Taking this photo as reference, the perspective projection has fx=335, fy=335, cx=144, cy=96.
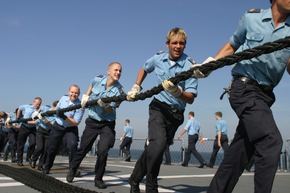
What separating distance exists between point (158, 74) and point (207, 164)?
8405 mm

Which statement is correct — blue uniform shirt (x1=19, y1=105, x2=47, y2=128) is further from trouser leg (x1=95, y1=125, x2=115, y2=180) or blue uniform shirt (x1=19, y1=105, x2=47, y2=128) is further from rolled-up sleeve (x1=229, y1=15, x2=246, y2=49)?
rolled-up sleeve (x1=229, y1=15, x2=246, y2=49)

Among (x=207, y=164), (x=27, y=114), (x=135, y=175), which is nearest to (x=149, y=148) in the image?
(x=135, y=175)

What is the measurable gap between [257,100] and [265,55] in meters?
0.33

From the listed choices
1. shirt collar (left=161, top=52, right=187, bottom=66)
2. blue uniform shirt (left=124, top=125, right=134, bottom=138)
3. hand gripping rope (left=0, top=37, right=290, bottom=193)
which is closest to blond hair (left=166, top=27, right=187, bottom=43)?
shirt collar (left=161, top=52, right=187, bottom=66)

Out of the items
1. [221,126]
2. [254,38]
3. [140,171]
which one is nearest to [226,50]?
[254,38]

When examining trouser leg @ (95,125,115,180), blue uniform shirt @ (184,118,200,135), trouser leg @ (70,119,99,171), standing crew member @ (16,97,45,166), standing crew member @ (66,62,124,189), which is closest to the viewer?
trouser leg @ (95,125,115,180)

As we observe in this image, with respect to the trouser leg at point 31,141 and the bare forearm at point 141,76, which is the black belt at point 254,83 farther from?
the trouser leg at point 31,141

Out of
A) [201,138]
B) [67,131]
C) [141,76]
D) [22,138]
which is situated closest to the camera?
[141,76]

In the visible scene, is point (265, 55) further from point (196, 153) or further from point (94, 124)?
point (196, 153)

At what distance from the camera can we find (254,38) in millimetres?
2471

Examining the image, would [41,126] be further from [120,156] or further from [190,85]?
[120,156]

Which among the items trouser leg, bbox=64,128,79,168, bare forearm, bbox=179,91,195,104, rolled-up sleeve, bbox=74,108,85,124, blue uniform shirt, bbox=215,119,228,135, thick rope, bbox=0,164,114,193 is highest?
bare forearm, bbox=179,91,195,104

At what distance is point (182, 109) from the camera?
3871 mm

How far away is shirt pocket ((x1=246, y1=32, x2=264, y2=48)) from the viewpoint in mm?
2441
